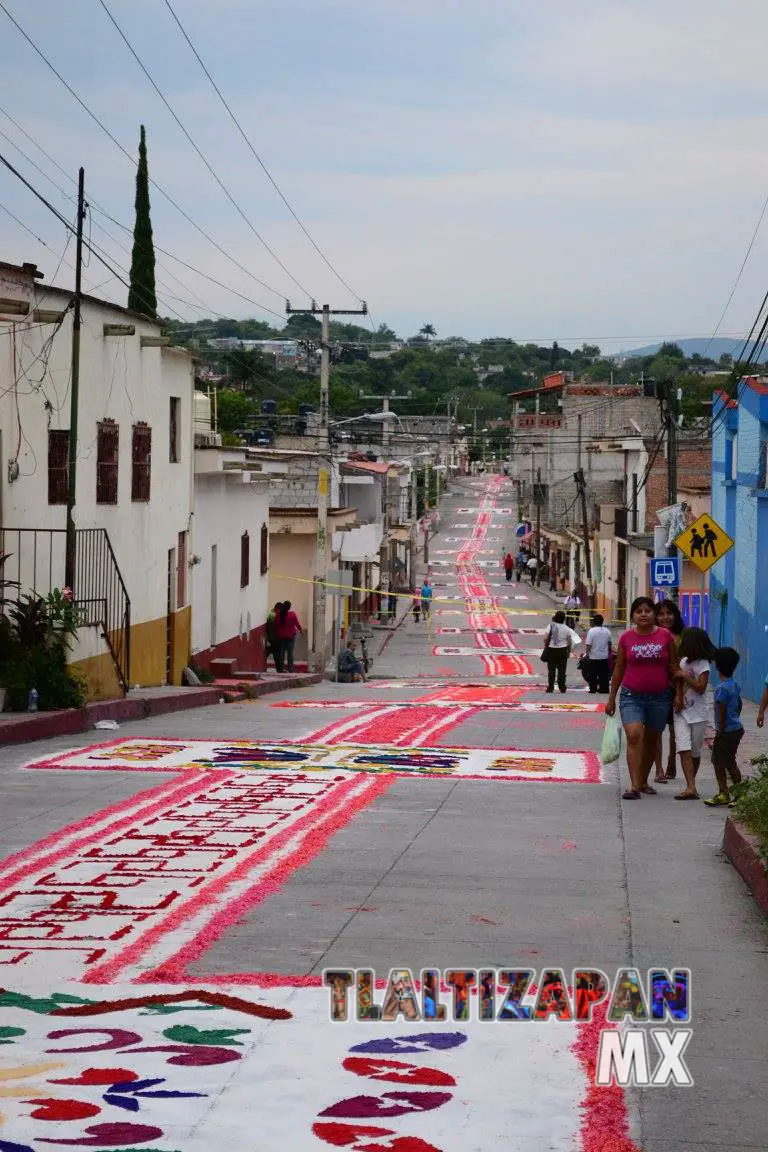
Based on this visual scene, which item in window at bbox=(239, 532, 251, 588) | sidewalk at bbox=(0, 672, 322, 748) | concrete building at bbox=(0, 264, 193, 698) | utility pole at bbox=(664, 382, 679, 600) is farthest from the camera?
window at bbox=(239, 532, 251, 588)

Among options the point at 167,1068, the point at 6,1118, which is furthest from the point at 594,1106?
the point at 6,1118

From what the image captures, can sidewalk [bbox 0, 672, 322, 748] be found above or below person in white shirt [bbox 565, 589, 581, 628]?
above

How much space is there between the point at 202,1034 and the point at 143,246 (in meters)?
44.2

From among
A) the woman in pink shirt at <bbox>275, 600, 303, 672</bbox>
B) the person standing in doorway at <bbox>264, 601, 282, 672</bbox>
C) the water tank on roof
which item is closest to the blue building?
the woman in pink shirt at <bbox>275, 600, 303, 672</bbox>

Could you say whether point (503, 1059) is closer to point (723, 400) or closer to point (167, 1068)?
point (167, 1068)

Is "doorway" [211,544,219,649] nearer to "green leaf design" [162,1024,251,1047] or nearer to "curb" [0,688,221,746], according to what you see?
"curb" [0,688,221,746]

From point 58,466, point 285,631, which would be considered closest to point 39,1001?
point 58,466

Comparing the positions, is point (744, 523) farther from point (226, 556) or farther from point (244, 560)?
point (244, 560)

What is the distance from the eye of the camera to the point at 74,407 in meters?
20.5

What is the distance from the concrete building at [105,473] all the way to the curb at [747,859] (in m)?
10.4

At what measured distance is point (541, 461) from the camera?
113m

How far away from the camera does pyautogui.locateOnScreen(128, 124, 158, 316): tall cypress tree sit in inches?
1871

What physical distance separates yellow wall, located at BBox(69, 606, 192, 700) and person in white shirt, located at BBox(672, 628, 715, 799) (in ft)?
31.0

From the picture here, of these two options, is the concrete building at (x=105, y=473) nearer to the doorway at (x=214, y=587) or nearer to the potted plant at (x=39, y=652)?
the potted plant at (x=39, y=652)
